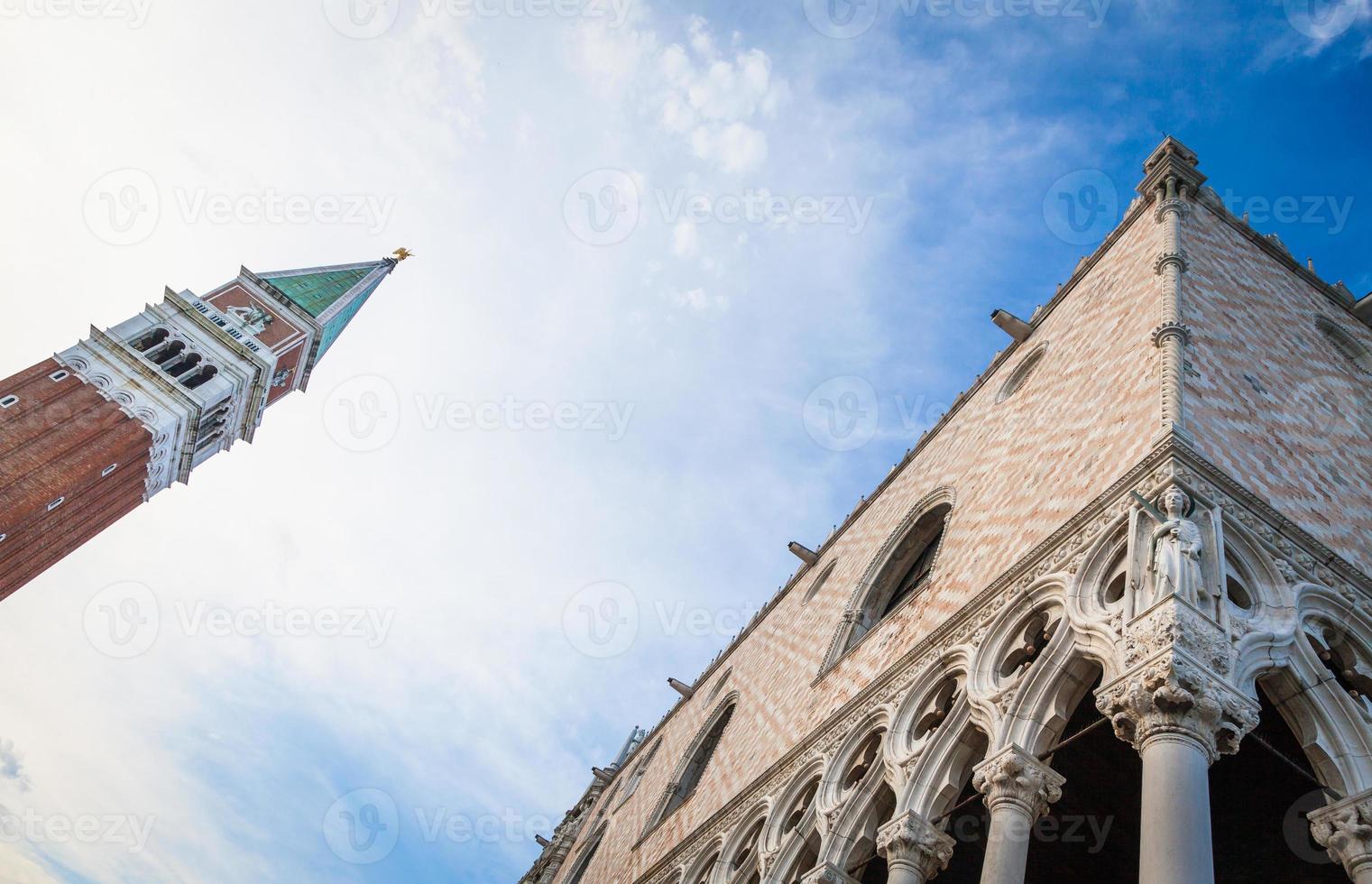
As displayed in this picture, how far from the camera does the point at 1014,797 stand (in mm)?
7238

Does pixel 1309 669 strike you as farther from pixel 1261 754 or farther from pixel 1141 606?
pixel 1261 754

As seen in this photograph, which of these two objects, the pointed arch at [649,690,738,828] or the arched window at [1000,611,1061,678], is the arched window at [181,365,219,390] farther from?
the arched window at [1000,611,1061,678]

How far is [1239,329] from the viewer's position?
10422 mm

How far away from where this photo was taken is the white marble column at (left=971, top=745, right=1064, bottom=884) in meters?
7.02

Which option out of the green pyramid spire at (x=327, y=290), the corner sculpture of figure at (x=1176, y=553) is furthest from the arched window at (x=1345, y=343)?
the green pyramid spire at (x=327, y=290)

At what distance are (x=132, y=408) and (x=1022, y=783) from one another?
41990mm

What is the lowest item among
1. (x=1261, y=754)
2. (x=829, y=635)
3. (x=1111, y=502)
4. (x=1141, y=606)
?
(x=1141, y=606)

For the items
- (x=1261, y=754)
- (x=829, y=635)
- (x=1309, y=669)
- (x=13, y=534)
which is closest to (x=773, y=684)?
(x=829, y=635)

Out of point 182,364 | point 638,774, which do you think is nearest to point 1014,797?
point 638,774

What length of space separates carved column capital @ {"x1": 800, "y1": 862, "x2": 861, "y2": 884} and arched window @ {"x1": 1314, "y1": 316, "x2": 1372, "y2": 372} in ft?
29.5

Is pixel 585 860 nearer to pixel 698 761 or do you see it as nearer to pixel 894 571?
pixel 698 761

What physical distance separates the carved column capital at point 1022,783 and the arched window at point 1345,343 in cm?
843

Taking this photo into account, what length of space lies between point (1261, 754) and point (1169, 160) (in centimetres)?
668

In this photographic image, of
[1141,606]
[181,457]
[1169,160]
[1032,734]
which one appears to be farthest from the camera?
[181,457]
